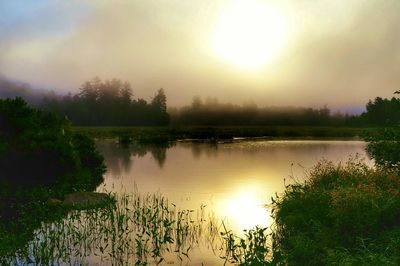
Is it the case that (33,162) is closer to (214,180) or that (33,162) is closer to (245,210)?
(245,210)

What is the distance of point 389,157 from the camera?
82.9ft

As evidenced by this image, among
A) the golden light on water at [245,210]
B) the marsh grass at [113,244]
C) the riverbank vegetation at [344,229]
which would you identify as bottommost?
the golden light on water at [245,210]

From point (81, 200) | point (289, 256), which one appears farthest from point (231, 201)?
point (289, 256)

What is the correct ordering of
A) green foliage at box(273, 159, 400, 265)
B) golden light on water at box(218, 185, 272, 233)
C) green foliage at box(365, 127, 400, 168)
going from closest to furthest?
green foliage at box(273, 159, 400, 265) → green foliage at box(365, 127, 400, 168) → golden light on water at box(218, 185, 272, 233)

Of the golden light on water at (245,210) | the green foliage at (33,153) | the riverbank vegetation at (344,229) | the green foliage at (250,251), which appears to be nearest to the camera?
the green foliage at (250,251)

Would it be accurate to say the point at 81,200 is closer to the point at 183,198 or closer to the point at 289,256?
the point at 183,198

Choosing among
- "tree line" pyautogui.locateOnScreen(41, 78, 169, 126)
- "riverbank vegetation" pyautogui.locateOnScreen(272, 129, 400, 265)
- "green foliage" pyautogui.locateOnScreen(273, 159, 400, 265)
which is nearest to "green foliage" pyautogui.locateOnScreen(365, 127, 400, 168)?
"riverbank vegetation" pyautogui.locateOnScreen(272, 129, 400, 265)

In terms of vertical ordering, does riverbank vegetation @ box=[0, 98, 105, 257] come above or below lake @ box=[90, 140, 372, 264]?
above

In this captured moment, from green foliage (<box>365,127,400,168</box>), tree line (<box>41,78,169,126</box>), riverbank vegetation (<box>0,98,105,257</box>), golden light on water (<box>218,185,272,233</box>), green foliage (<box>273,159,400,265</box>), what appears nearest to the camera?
green foliage (<box>273,159,400,265</box>)

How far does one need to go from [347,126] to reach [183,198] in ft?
517

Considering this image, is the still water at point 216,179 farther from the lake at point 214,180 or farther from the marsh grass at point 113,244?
the marsh grass at point 113,244

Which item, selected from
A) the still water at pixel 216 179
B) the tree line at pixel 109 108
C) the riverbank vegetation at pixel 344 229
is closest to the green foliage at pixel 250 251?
the riverbank vegetation at pixel 344 229

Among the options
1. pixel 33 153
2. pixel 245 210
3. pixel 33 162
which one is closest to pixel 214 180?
pixel 245 210

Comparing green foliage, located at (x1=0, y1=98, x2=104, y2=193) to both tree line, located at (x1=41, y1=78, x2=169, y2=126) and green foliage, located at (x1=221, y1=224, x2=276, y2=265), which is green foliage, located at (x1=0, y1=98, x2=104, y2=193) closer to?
green foliage, located at (x1=221, y1=224, x2=276, y2=265)
